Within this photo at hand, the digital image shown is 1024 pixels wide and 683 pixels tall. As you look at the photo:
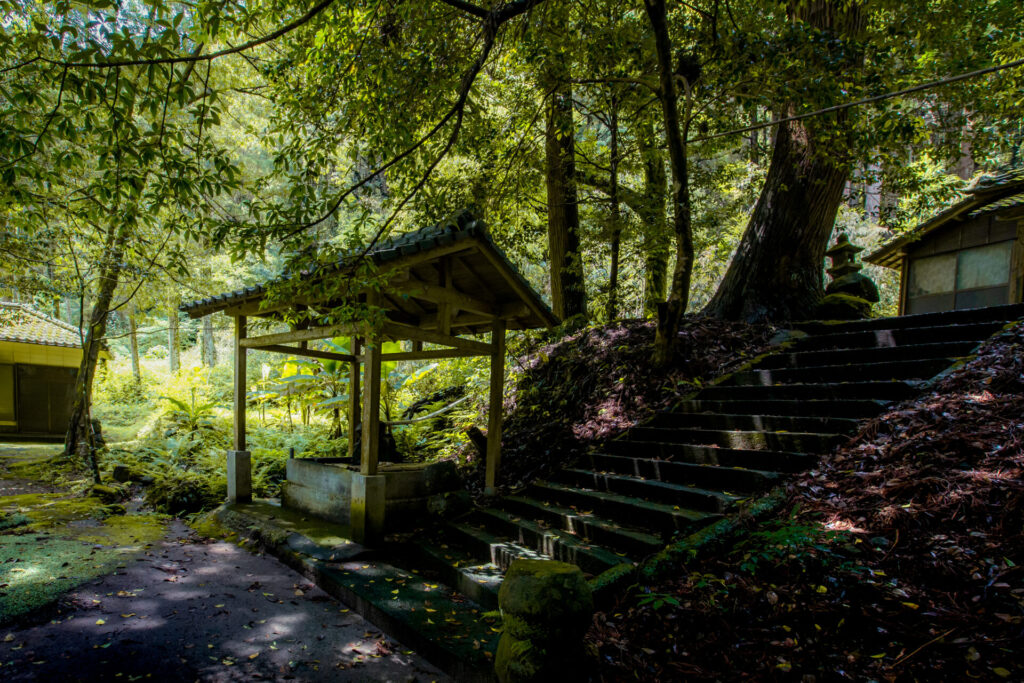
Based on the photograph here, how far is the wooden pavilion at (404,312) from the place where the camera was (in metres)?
5.46

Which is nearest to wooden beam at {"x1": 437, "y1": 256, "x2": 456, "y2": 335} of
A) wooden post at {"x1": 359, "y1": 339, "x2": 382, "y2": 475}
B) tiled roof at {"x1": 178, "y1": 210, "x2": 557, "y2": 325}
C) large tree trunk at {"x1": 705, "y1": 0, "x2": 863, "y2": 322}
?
→ tiled roof at {"x1": 178, "y1": 210, "x2": 557, "y2": 325}

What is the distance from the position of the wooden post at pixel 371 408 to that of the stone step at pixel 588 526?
5.38 ft

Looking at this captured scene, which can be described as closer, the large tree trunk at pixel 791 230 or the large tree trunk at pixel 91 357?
the large tree trunk at pixel 791 230

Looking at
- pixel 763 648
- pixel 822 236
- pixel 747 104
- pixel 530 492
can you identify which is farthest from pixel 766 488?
pixel 822 236

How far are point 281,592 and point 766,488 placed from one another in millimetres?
4764

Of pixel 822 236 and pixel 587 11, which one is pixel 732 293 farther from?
pixel 587 11

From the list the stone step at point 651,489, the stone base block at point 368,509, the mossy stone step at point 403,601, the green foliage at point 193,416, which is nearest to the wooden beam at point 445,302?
the stone base block at point 368,509

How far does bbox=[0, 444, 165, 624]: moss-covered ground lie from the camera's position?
4609mm

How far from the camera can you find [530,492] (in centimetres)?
632

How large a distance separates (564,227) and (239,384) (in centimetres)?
638

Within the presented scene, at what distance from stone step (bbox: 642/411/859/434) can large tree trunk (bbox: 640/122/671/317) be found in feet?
5.75

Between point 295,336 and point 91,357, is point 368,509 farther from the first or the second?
point 91,357

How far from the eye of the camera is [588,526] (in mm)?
4973

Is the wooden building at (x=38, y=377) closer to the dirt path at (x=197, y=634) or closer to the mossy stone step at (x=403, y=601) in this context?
the mossy stone step at (x=403, y=601)
